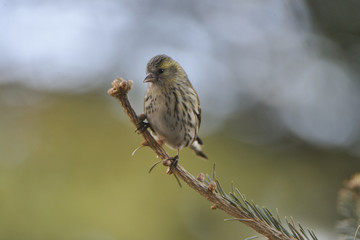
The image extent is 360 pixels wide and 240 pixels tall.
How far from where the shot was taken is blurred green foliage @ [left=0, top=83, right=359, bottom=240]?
264 centimetres

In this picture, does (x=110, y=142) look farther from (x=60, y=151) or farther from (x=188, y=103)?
(x=188, y=103)

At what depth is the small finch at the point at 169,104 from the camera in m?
2.38

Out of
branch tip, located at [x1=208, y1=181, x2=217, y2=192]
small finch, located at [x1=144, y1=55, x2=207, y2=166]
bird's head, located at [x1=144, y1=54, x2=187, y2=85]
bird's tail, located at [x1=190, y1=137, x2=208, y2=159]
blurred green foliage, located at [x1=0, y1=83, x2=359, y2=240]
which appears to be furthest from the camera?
bird's tail, located at [x1=190, y1=137, x2=208, y2=159]

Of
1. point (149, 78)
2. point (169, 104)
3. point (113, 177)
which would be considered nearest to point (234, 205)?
point (169, 104)

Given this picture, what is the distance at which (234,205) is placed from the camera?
1.34m

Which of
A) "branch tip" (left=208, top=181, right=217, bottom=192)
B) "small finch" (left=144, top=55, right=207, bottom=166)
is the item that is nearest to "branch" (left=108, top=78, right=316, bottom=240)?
"branch tip" (left=208, top=181, right=217, bottom=192)

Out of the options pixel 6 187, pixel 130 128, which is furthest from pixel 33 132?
pixel 130 128

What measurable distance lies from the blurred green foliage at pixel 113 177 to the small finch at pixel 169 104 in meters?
0.57

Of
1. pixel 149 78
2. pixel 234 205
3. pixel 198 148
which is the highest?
pixel 149 78

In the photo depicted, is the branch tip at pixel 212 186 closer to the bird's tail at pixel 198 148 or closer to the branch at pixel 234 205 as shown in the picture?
the branch at pixel 234 205

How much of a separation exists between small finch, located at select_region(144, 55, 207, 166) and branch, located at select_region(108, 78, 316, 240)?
0.81 m

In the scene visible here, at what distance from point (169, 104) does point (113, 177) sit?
809 mm

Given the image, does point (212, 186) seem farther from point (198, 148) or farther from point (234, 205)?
point (198, 148)

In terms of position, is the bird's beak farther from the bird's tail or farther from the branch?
the branch
